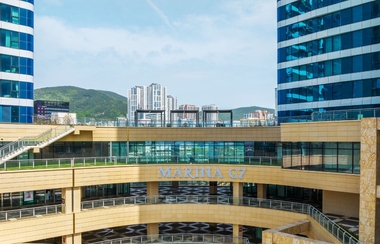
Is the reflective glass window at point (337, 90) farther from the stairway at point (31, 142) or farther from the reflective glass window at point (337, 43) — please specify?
the stairway at point (31, 142)

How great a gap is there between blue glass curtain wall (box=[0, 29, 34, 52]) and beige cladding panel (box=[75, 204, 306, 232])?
19967 millimetres

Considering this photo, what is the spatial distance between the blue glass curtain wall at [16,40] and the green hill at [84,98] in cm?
9103

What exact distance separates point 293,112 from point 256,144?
674 centimetres

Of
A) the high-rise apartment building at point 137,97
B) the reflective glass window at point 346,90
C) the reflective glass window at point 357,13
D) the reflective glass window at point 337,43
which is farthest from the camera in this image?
the high-rise apartment building at point 137,97

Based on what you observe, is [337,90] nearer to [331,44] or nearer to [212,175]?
[331,44]

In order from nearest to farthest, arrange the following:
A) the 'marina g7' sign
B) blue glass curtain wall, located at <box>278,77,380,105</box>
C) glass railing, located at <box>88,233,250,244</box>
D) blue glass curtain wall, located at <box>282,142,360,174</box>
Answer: blue glass curtain wall, located at <box>282,142,360,174</box> < glass railing, located at <box>88,233,250,244</box> < blue glass curtain wall, located at <box>278,77,380,105</box> < the 'marina g7' sign

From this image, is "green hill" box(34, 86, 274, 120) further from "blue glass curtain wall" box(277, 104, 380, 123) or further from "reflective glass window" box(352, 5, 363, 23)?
"blue glass curtain wall" box(277, 104, 380, 123)

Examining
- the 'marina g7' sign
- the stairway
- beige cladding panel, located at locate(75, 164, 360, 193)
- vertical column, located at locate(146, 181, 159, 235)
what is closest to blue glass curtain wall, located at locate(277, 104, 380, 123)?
beige cladding panel, located at locate(75, 164, 360, 193)

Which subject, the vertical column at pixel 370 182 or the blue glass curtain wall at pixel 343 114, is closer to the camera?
the vertical column at pixel 370 182

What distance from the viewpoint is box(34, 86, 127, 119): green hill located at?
136450 millimetres

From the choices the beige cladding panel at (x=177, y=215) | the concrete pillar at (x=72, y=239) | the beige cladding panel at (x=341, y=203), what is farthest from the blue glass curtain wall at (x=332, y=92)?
the concrete pillar at (x=72, y=239)

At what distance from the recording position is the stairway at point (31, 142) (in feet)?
104

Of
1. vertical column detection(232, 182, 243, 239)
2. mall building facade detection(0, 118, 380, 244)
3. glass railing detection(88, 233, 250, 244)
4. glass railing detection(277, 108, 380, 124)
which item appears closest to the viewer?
glass railing detection(277, 108, 380, 124)

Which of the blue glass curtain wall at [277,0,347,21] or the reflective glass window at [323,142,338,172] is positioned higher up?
the blue glass curtain wall at [277,0,347,21]
